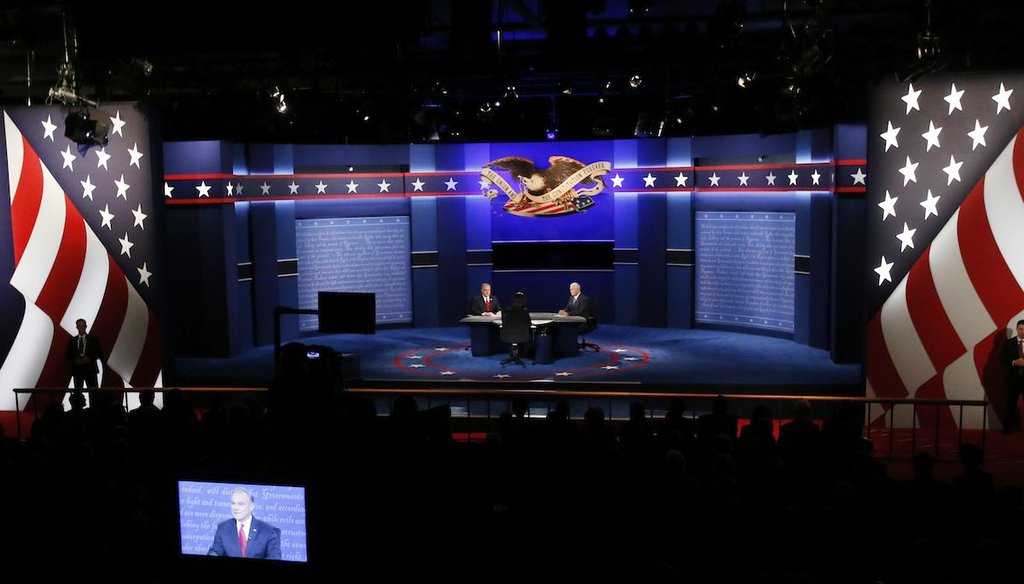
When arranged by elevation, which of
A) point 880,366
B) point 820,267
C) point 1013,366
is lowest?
point 880,366

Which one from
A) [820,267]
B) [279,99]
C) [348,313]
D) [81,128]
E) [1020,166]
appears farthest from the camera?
[820,267]

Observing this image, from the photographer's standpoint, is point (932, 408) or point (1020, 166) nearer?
point (1020, 166)

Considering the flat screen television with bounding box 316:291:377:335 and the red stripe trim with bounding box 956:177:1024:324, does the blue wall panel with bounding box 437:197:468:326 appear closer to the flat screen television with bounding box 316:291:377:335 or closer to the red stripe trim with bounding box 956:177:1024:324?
the red stripe trim with bounding box 956:177:1024:324

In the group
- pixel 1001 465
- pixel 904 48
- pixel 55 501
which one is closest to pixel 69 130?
pixel 55 501

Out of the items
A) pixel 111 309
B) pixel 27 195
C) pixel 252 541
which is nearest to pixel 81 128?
pixel 27 195

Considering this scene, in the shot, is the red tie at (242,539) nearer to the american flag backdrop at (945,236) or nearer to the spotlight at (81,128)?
the spotlight at (81,128)

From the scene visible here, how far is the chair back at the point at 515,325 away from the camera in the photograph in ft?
44.4

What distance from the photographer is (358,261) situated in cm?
1725

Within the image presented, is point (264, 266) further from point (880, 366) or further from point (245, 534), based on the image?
point (245, 534)

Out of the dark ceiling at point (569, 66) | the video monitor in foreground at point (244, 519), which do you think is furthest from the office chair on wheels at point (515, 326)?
the video monitor in foreground at point (244, 519)

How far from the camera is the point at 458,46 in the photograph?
1164 centimetres

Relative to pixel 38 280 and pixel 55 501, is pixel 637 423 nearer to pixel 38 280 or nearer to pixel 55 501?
pixel 55 501

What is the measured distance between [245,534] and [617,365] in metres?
8.85

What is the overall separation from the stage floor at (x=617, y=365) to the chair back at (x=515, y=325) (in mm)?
440
